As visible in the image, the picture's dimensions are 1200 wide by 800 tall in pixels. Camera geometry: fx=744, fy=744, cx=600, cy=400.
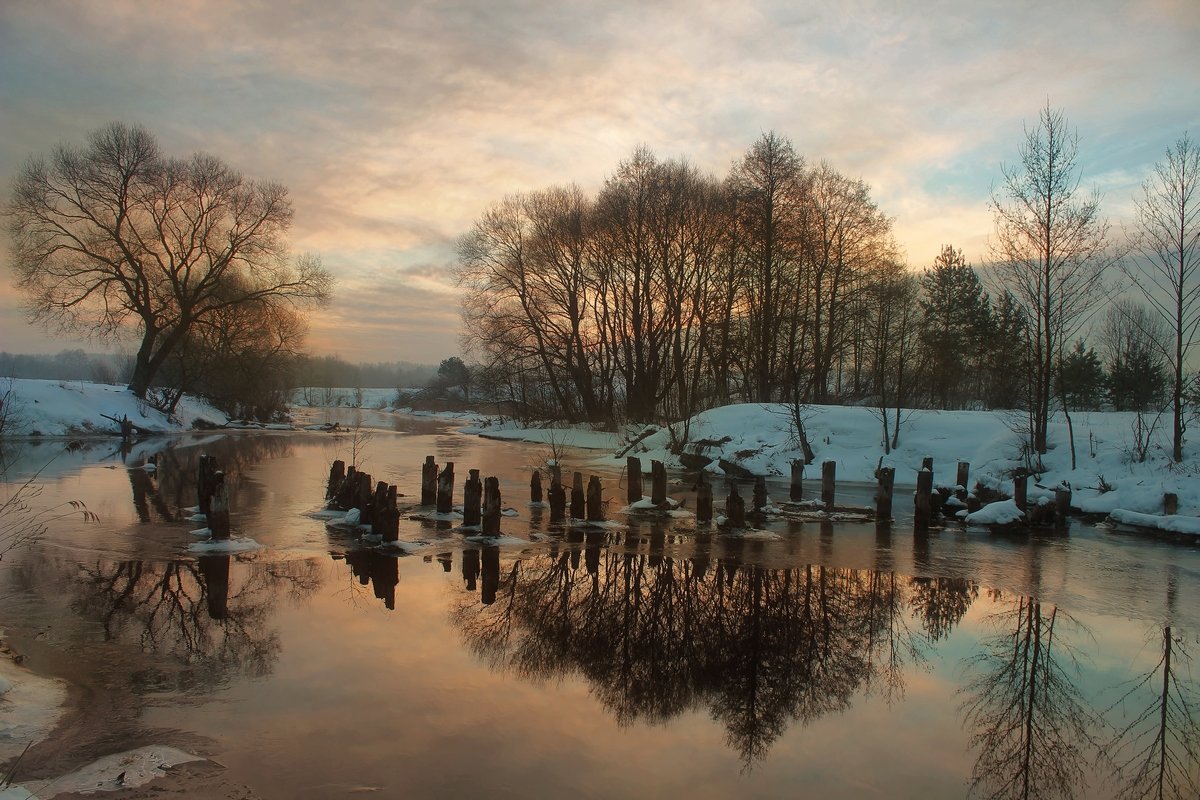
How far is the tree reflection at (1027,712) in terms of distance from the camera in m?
5.51

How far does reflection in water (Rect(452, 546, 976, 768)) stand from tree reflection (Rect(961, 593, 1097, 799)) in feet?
2.26

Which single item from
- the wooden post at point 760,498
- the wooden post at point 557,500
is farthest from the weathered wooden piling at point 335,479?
the wooden post at point 760,498

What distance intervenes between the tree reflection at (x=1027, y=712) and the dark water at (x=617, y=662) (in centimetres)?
3

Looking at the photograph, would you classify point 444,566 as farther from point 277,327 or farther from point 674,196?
point 277,327

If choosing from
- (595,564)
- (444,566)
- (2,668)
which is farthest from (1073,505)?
(2,668)

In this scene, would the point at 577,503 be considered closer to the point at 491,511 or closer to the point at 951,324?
the point at 491,511

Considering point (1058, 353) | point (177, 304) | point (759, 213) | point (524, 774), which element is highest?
point (759, 213)

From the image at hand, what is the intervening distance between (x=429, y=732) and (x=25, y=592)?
20.9ft

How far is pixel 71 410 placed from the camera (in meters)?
36.7

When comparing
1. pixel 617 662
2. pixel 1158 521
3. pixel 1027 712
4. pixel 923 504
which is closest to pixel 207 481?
pixel 617 662

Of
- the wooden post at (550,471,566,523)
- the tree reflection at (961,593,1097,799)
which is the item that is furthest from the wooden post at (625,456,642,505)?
the tree reflection at (961,593,1097,799)

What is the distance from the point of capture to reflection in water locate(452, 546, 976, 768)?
21.8ft

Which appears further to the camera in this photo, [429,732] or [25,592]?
[25,592]

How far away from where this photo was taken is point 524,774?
17.0 ft
